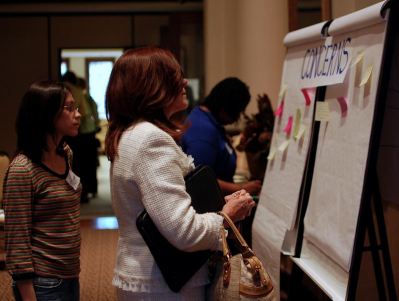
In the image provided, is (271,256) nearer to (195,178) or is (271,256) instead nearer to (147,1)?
(195,178)

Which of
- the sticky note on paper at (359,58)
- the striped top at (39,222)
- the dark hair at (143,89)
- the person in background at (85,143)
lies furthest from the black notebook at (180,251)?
the person in background at (85,143)

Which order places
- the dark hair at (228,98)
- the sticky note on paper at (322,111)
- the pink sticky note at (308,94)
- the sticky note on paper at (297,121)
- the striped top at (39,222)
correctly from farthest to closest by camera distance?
the dark hair at (228,98) → the sticky note on paper at (297,121) → the pink sticky note at (308,94) → the sticky note on paper at (322,111) → the striped top at (39,222)

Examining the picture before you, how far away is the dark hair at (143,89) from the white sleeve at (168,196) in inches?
3.6

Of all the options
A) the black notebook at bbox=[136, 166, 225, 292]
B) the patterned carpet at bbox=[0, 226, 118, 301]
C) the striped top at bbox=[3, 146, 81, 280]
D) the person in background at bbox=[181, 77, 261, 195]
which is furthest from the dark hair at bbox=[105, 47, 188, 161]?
the patterned carpet at bbox=[0, 226, 118, 301]

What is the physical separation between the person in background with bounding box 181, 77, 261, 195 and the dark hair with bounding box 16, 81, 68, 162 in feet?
4.18

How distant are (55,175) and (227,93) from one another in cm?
157

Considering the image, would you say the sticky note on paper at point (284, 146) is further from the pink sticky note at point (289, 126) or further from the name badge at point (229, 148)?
the name badge at point (229, 148)

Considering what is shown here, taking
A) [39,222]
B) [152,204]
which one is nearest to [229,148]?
[39,222]

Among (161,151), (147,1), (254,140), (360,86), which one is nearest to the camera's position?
(161,151)

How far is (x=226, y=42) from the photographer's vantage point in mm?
8234

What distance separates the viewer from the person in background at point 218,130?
3.41 metres

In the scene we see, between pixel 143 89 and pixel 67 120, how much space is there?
0.56 metres

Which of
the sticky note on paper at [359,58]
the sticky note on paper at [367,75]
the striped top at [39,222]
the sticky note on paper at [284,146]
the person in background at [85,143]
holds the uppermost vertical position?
the sticky note on paper at [359,58]

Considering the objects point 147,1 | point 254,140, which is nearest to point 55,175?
point 254,140
